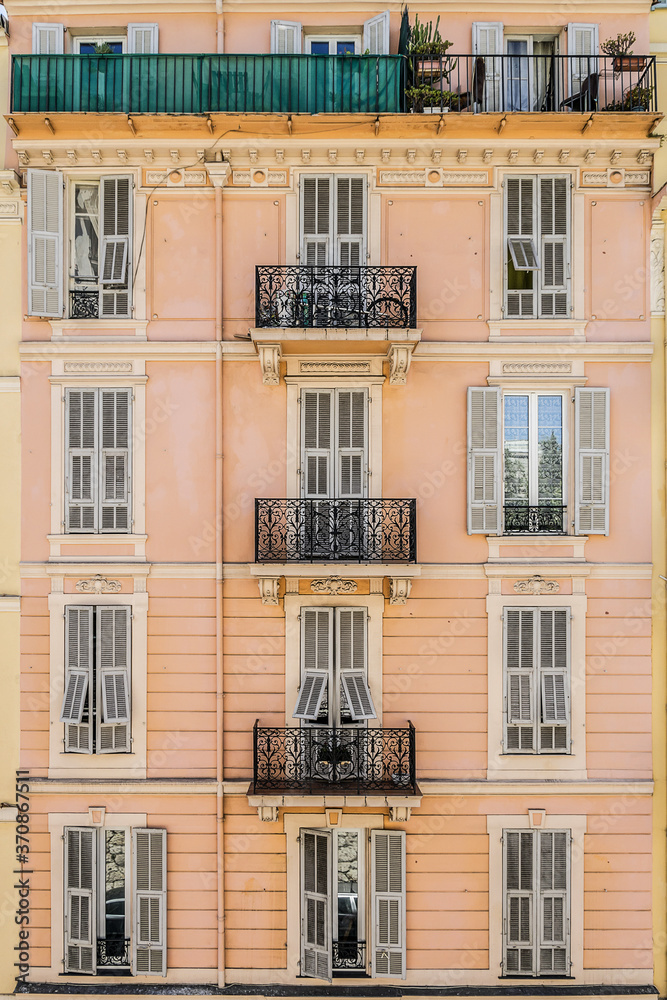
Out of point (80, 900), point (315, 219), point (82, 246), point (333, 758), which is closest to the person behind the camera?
point (333, 758)

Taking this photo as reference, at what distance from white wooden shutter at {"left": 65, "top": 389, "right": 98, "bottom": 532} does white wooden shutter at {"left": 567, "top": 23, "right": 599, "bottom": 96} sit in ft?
28.7

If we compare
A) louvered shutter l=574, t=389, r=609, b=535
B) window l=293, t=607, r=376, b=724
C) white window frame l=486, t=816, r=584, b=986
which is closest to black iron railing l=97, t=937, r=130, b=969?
window l=293, t=607, r=376, b=724

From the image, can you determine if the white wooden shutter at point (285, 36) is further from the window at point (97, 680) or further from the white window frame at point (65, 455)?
the window at point (97, 680)

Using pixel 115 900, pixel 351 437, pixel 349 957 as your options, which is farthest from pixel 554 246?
pixel 115 900

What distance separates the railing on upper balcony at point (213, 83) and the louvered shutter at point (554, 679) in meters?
8.01

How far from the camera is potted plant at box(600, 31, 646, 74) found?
374 inches

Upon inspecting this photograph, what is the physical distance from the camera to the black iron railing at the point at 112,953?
9.59m

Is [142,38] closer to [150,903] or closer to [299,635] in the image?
[299,635]

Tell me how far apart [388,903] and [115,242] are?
10.7 metres

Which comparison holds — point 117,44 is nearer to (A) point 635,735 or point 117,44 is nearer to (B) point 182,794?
(B) point 182,794

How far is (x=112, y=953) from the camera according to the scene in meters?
9.62

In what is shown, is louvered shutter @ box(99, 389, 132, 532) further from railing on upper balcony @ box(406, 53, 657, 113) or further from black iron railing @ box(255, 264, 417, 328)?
railing on upper balcony @ box(406, 53, 657, 113)

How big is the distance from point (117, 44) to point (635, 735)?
44.1 feet

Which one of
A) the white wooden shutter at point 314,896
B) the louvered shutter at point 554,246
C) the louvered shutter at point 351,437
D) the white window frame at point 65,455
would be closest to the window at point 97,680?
the white window frame at point 65,455
